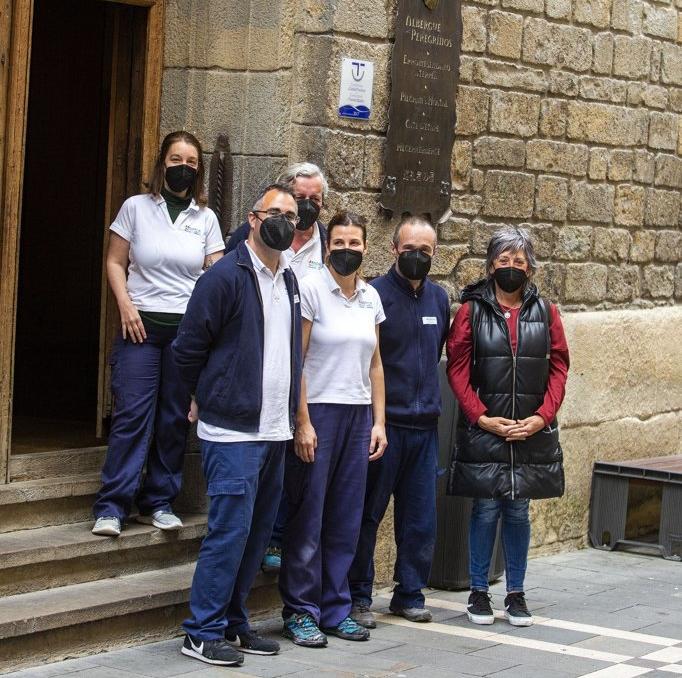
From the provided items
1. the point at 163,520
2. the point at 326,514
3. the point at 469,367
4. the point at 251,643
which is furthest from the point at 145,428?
the point at 469,367

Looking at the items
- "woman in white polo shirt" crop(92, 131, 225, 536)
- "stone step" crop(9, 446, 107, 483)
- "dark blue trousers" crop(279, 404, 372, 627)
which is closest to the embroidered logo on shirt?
"woman in white polo shirt" crop(92, 131, 225, 536)

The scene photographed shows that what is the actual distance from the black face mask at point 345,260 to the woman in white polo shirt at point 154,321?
0.71 m

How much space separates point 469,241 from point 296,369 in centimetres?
253

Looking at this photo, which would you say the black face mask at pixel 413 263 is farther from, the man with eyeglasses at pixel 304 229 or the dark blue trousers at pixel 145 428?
the dark blue trousers at pixel 145 428

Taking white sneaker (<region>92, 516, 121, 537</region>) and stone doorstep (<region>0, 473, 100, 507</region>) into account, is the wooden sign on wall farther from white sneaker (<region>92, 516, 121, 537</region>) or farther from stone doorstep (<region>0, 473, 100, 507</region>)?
white sneaker (<region>92, 516, 121, 537</region>)

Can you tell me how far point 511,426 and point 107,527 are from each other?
6.02 feet

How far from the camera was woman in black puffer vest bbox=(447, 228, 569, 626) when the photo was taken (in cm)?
684

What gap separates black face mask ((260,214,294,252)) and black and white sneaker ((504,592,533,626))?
2146 millimetres

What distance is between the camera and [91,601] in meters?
6.02

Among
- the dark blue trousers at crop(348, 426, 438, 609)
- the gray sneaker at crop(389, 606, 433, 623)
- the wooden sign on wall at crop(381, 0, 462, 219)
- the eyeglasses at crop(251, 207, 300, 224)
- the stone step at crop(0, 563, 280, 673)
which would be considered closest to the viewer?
the stone step at crop(0, 563, 280, 673)

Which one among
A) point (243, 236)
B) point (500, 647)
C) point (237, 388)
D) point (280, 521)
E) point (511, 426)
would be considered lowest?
point (500, 647)

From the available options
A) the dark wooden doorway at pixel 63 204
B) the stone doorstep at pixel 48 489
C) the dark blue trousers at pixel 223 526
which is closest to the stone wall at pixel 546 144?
the stone doorstep at pixel 48 489

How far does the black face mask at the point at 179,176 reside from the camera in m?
6.61

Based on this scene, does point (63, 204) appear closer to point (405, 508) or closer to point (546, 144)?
point (546, 144)
